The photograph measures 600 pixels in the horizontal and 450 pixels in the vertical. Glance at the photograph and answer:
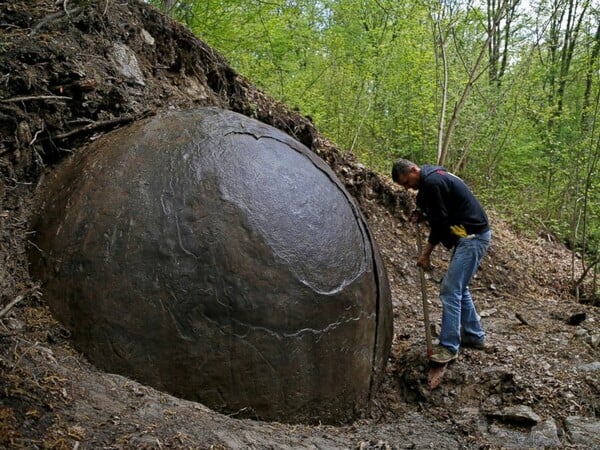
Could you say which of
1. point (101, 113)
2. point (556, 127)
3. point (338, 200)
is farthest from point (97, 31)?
point (556, 127)

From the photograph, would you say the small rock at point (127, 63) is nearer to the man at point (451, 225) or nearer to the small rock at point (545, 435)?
the man at point (451, 225)

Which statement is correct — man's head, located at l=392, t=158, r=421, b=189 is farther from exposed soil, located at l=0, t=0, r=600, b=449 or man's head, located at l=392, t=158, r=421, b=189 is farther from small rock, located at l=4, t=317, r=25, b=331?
small rock, located at l=4, t=317, r=25, b=331

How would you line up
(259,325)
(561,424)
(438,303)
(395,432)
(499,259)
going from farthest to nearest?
(499,259)
(438,303)
(561,424)
(395,432)
(259,325)

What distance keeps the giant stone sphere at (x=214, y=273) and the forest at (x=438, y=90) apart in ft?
16.5

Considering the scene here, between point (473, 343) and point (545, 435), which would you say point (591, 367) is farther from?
point (545, 435)

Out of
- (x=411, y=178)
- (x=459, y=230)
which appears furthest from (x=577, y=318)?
(x=411, y=178)

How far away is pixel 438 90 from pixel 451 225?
653cm

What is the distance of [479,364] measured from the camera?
4578 millimetres

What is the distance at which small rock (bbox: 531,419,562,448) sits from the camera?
3700 mm

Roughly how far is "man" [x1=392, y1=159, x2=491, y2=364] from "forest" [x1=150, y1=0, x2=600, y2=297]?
3769mm

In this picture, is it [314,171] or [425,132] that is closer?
[314,171]

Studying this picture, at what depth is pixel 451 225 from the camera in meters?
4.51

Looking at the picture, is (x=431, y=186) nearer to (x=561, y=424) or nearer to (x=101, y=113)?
(x=561, y=424)

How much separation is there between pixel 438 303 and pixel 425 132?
4888 millimetres
